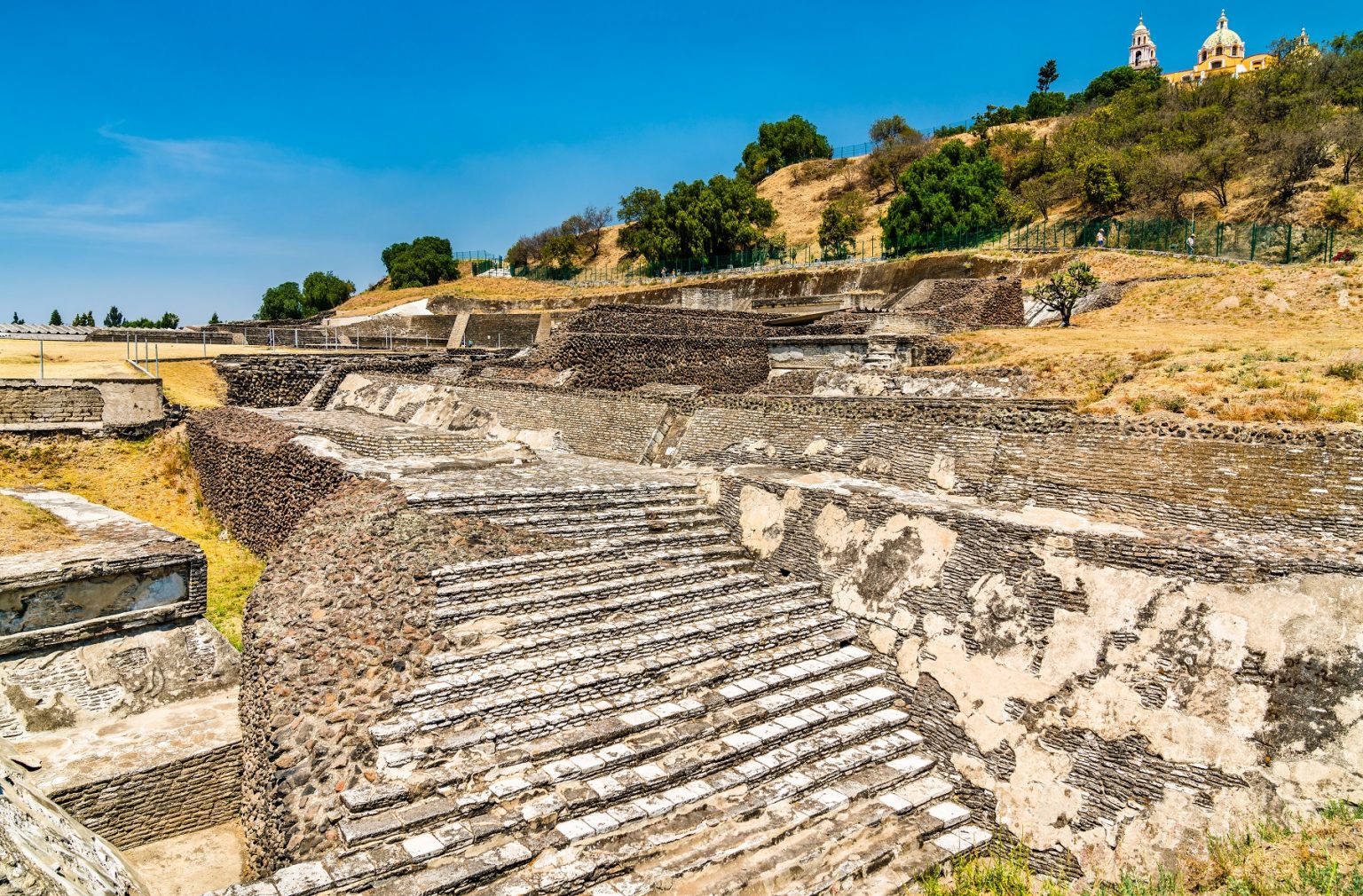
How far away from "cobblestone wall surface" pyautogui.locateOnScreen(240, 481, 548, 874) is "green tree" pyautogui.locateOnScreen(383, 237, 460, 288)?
1954 inches

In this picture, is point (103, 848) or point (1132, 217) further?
point (1132, 217)

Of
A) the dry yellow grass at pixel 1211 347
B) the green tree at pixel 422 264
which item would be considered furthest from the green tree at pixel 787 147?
the dry yellow grass at pixel 1211 347

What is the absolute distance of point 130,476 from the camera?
1469cm

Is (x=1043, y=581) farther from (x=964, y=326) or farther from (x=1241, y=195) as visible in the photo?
(x=1241, y=195)

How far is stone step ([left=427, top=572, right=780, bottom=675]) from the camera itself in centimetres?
645

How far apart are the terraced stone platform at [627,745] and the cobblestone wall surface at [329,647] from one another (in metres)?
0.14

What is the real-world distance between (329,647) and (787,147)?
7385 cm

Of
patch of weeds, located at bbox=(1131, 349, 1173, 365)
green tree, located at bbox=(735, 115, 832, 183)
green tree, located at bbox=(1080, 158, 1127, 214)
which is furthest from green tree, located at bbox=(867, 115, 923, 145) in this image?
patch of weeds, located at bbox=(1131, 349, 1173, 365)

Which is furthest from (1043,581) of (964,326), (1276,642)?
(964,326)

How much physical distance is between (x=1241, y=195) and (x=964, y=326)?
783 inches

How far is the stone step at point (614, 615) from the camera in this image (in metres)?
6.45

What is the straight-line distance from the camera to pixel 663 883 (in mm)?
4906

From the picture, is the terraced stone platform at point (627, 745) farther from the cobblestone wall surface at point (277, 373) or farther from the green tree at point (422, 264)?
the green tree at point (422, 264)

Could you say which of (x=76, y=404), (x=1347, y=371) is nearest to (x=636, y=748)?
(x=1347, y=371)
